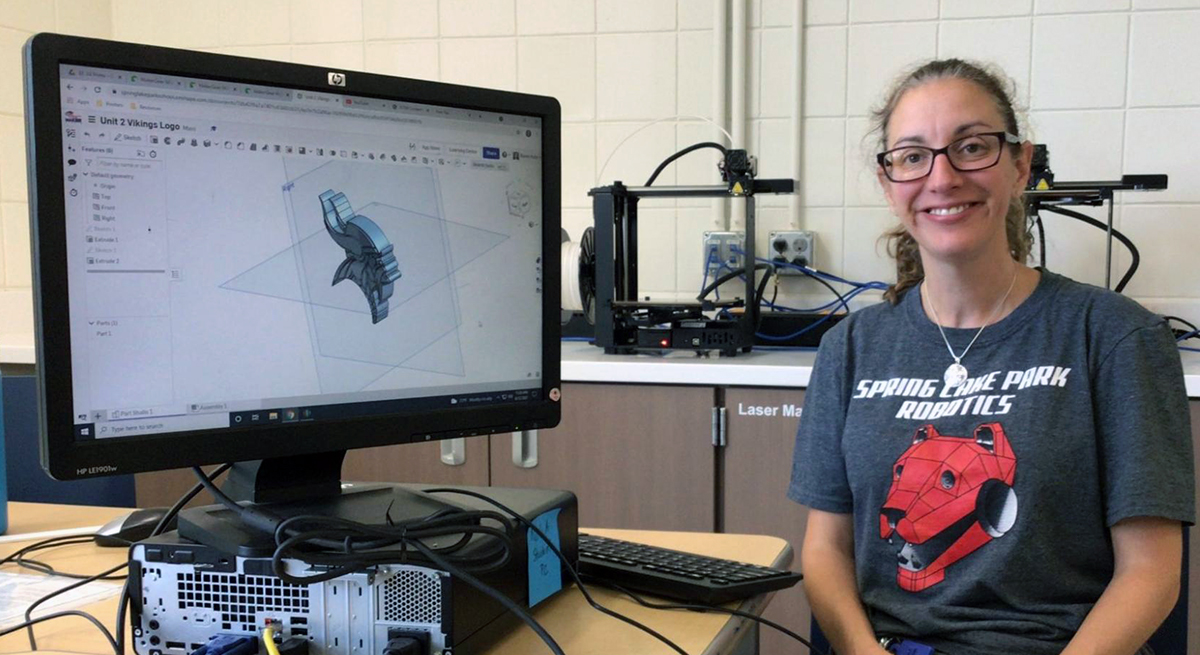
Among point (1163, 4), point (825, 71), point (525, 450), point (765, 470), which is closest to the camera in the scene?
point (765, 470)

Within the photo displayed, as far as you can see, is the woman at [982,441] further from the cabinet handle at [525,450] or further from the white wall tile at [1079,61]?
the white wall tile at [1079,61]

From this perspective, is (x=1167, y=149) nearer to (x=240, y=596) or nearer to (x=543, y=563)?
(x=543, y=563)

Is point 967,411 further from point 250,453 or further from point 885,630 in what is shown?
point 250,453

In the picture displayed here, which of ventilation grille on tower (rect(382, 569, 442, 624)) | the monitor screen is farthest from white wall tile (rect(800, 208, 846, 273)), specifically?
ventilation grille on tower (rect(382, 569, 442, 624))

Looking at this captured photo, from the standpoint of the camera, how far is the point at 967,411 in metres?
1.19

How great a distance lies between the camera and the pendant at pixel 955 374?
1213 mm

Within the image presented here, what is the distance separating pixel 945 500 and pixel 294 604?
2.56 ft

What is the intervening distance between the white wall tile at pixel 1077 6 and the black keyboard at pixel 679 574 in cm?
185

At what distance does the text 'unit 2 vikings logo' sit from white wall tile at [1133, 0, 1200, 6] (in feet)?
6.84

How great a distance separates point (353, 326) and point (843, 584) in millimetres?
727

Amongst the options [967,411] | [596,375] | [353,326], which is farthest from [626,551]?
[596,375]

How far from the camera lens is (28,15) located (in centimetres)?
268

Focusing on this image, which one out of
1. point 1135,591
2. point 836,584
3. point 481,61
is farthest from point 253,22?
point 1135,591

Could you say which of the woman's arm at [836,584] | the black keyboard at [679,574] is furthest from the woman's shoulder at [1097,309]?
the black keyboard at [679,574]
